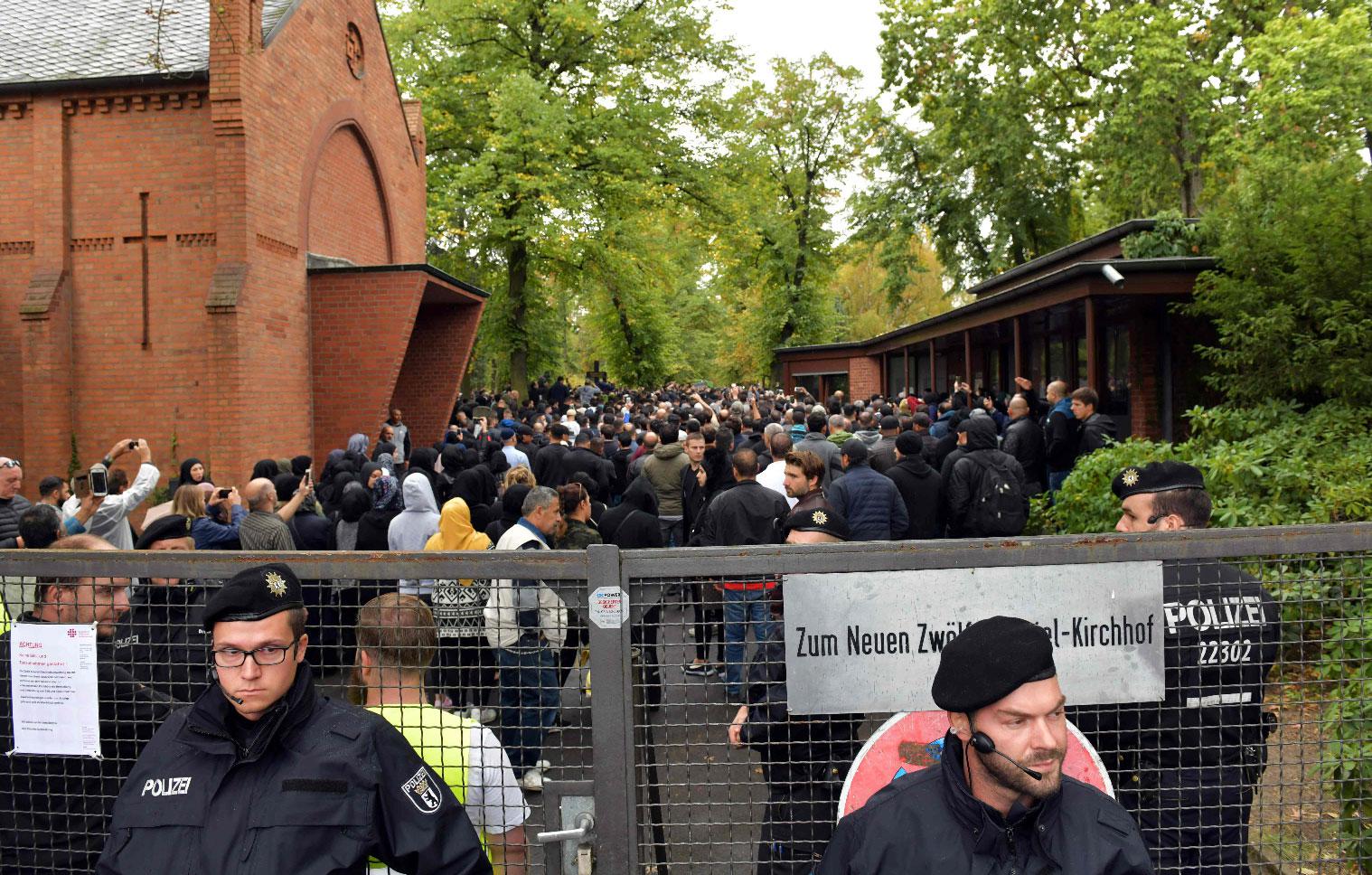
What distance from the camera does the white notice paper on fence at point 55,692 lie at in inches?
124

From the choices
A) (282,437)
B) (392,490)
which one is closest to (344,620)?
(392,490)

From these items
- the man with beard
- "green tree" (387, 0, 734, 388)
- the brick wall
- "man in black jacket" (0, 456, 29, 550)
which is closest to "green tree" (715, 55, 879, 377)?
the brick wall

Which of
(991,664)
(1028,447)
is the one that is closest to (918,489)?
(1028,447)

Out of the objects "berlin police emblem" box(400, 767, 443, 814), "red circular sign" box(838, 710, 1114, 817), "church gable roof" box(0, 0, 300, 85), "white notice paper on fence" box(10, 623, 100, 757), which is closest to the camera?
"berlin police emblem" box(400, 767, 443, 814)

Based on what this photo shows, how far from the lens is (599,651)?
113 inches

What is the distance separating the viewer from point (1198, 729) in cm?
294

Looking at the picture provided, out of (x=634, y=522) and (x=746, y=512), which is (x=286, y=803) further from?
(x=634, y=522)

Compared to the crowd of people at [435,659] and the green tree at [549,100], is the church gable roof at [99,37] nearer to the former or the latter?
the green tree at [549,100]

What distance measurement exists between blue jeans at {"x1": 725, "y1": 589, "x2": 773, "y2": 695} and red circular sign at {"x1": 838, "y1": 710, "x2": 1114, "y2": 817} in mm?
411

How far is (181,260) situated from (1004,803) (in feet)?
58.0

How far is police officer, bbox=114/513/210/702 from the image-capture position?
10.2 ft

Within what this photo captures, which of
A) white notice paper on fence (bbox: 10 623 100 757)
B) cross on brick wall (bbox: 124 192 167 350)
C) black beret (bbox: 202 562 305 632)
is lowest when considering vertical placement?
white notice paper on fence (bbox: 10 623 100 757)

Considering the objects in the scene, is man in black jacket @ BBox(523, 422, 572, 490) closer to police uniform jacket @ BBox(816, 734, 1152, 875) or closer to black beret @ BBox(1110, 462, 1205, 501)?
black beret @ BBox(1110, 462, 1205, 501)

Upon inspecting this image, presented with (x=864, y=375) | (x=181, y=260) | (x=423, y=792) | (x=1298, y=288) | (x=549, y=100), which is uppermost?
(x=549, y=100)
